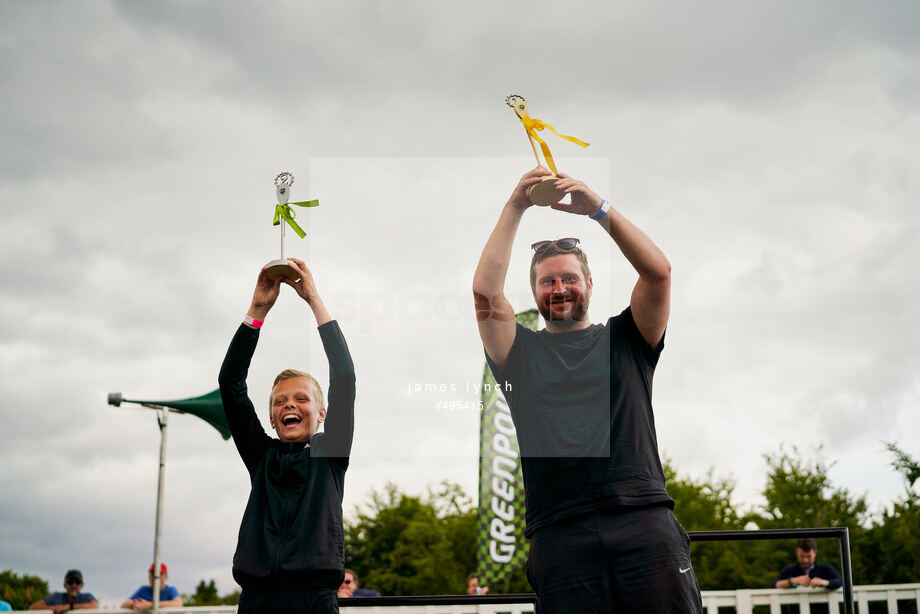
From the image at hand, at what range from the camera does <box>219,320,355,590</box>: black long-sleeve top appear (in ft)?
8.48

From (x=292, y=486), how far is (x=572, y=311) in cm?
114

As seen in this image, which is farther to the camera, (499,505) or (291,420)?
(499,505)

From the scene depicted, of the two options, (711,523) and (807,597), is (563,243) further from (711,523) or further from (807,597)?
(711,523)

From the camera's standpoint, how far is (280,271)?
284 centimetres

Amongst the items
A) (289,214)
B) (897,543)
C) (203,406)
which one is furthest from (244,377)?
(897,543)

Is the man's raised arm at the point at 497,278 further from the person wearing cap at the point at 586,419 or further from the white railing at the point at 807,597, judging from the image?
the white railing at the point at 807,597

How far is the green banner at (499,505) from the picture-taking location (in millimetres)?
11164

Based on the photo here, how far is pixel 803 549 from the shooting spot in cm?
671

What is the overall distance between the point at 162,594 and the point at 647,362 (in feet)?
21.0

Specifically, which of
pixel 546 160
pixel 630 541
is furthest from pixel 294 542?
pixel 546 160

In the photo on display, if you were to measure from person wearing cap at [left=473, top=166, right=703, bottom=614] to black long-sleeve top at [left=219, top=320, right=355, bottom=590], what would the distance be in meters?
0.60

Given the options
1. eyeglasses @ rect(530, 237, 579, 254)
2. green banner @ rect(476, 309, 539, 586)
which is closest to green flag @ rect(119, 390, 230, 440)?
green banner @ rect(476, 309, 539, 586)

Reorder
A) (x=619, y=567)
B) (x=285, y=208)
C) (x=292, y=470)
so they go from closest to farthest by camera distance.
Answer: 1. (x=619, y=567)
2. (x=292, y=470)
3. (x=285, y=208)

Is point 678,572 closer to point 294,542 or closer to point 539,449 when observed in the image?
point 539,449
